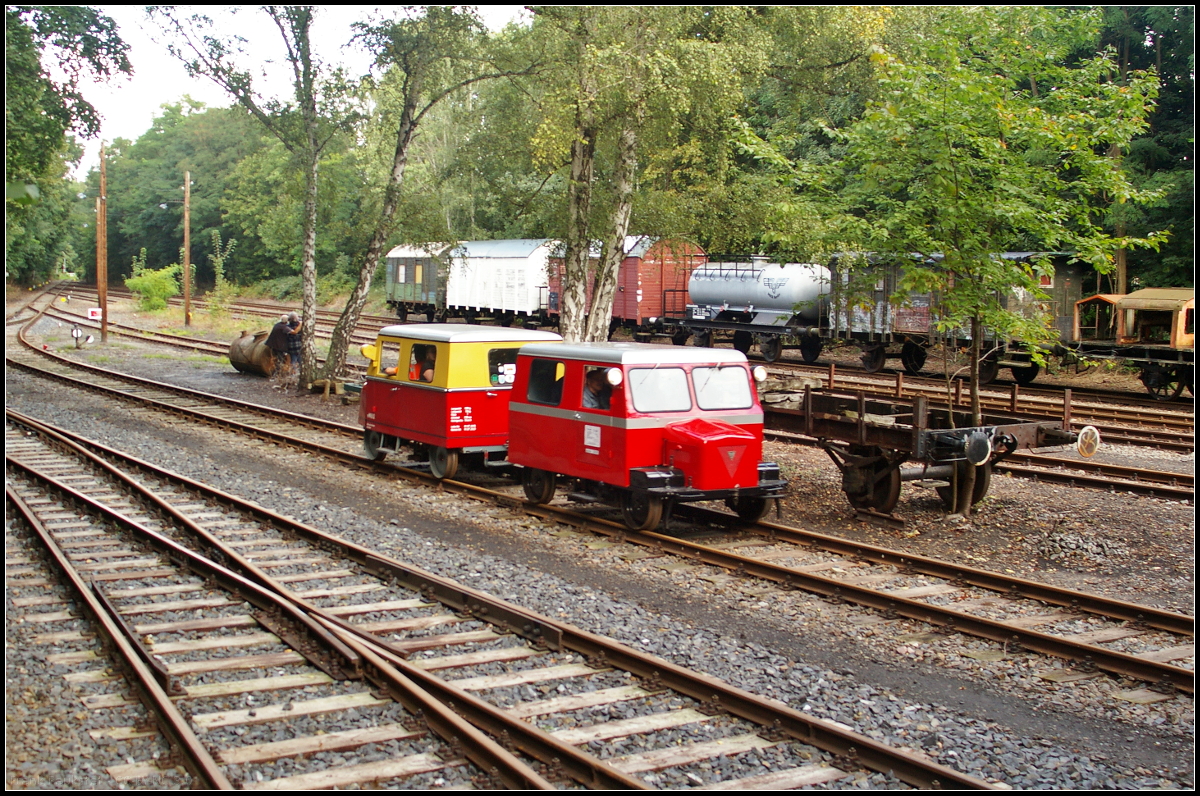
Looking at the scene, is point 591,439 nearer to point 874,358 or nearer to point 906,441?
point 906,441

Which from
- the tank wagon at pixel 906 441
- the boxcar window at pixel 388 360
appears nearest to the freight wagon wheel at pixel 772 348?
the boxcar window at pixel 388 360

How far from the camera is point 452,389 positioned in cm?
1334

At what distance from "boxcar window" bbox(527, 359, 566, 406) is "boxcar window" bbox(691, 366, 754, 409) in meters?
1.56

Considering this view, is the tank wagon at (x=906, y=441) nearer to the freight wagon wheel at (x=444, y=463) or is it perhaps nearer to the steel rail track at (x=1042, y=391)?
the freight wagon wheel at (x=444, y=463)

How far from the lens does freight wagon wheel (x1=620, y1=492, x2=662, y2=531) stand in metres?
10.8

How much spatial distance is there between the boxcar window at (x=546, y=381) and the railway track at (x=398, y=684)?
9.50ft

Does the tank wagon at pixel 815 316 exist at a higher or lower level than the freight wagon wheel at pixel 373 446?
higher

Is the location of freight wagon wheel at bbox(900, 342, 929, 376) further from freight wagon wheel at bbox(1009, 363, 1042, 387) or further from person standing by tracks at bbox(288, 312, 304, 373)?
person standing by tracks at bbox(288, 312, 304, 373)

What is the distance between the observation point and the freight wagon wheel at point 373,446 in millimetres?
15086

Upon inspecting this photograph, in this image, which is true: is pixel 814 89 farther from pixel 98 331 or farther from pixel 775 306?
pixel 98 331

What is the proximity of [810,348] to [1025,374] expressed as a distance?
7.38m

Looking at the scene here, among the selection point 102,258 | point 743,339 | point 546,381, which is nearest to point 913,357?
point 743,339

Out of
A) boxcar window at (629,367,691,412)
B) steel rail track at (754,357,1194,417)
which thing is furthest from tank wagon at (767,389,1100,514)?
steel rail track at (754,357,1194,417)

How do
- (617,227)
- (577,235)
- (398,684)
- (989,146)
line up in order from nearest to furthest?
1. (398,684)
2. (989,146)
3. (617,227)
4. (577,235)
